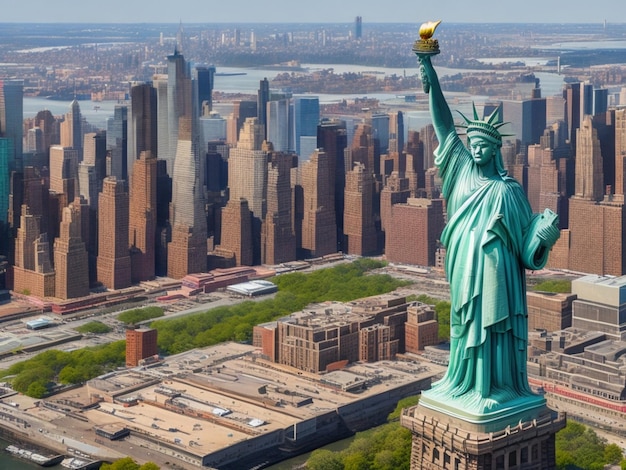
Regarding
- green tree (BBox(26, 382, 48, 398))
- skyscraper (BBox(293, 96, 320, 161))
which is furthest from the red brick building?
green tree (BBox(26, 382, 48, 398))

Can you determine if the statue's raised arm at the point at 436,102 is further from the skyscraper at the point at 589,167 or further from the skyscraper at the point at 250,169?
the skyscraper at the point at 250,169

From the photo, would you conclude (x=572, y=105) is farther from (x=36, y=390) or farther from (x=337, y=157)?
(x=36, y=390)

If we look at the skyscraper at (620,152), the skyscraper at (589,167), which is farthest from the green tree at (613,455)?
the skyscraper at (620,152)

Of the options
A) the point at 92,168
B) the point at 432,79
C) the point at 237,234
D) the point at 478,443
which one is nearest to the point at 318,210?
the point at 237,234

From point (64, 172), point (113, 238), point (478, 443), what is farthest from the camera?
point (64, 172)

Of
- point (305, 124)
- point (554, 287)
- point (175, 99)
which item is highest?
point (175, 99)

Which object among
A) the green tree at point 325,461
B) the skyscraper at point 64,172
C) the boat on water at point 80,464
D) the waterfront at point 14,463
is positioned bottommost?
the waterfront at point 14,463

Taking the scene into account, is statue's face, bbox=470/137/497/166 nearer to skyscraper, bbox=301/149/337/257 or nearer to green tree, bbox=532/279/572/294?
green tree, bbox=532/279/572/294
